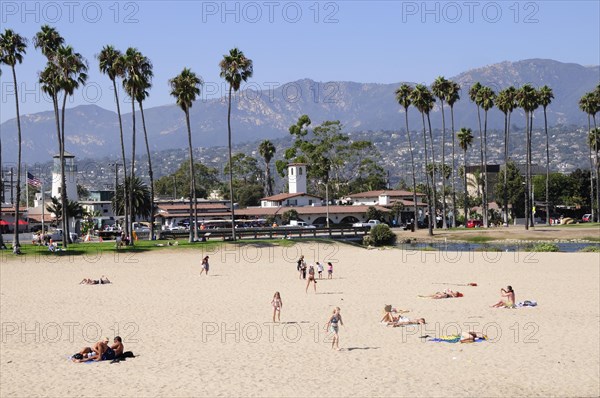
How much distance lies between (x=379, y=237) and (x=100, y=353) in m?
56.6

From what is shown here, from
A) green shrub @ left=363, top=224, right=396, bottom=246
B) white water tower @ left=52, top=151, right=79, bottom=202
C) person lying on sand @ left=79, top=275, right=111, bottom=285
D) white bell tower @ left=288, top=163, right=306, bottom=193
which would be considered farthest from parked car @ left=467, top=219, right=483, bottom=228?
person lying on sand @ left=79, top=275, right=111, bottom=285

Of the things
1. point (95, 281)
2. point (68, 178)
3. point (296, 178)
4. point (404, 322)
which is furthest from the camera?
point (296, 178)

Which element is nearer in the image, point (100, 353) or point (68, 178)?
point (100, 353)

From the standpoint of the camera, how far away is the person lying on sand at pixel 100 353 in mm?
23266

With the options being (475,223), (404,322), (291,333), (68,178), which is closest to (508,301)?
(404,322)

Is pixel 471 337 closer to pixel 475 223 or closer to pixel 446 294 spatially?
pixel 446 294

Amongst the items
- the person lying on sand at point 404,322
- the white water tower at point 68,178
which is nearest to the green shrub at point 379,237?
the white water tower at point 68,178

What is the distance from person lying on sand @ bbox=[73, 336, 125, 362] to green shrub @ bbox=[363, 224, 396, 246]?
183ft

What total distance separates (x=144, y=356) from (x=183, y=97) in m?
45.1

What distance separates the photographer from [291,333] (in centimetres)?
2766

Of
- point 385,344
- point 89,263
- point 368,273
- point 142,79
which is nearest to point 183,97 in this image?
point 142,79

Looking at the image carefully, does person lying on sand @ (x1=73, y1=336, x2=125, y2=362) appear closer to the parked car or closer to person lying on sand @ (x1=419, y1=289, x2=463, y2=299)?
person lying on sand @ (x1=419, y1=289, x2=463, y2=299)

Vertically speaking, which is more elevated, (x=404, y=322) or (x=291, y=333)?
(x=404, y=322)

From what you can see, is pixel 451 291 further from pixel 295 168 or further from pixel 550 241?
pixel 295 168
